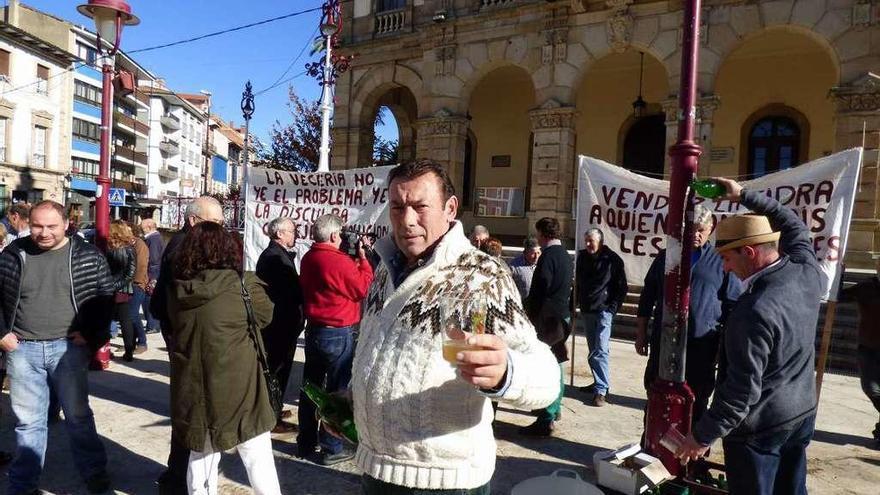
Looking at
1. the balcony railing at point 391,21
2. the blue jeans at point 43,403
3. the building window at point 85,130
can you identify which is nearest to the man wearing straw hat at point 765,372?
the blue jeans at point 43,403

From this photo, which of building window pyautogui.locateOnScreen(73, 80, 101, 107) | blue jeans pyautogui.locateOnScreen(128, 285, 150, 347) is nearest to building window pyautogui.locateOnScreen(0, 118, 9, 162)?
building window pyautogui.locateOnScreen(73, 80, 101, 107)

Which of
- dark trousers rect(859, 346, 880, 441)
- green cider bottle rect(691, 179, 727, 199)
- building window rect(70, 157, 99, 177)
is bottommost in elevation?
dark trousers rect(859, 346, 880, 441)

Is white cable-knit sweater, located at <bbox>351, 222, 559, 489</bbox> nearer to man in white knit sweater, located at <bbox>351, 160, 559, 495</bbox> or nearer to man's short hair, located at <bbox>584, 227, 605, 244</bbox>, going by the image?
man in white knit sweater, located at <bbox>351, 160, 559, 495</bbox>

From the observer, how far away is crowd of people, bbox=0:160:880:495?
5.56 feet

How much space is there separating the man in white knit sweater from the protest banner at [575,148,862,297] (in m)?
3.39

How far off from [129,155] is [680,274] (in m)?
62.2

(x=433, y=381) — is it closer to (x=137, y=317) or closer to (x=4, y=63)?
(x=137, y=317)

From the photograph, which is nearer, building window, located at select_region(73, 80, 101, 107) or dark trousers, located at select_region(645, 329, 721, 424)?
dark trousers, located at select_region(645, 329, 721, 424)

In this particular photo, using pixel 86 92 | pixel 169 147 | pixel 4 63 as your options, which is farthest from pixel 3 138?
pixel 169 147

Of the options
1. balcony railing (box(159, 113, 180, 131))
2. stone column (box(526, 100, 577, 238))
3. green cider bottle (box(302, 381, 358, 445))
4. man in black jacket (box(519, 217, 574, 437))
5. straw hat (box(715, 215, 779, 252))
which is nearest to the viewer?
green cider bottle (box(302, 381, 358, 445))

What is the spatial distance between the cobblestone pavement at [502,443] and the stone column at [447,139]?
8105mm

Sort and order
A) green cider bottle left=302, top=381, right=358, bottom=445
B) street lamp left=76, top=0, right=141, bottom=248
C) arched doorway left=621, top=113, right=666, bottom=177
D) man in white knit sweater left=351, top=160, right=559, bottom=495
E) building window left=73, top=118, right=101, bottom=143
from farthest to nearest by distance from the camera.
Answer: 1. building window left=73, top=118, right=101, bottom=143
2. arched doorway left=621, top=113, right=666, bottom=177
3. street lamp left=76, top=0, right=141, bottom=248
4. green cider bottle left=302, top=381, right=358, bottom=445
5. man in white knit sweater left=351, top=160, right=559, bottom=495

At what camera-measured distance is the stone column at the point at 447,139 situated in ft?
45.7

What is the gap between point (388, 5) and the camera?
52.9ft
